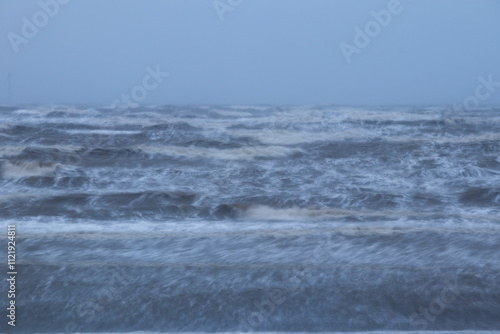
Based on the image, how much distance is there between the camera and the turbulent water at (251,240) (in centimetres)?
359

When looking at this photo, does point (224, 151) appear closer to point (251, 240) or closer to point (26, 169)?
point (26, 169)

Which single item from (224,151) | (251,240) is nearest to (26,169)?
(224,151)

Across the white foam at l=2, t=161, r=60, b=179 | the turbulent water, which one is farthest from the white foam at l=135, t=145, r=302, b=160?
the white foam at l=2, t=161, r=60, b=179

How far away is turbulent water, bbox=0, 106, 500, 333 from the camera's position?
3.59 meters

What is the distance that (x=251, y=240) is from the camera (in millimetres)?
5250

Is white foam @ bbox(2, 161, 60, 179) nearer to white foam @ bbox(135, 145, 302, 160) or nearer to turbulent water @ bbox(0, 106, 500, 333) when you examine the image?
turbulent water @ bbox(0, 106, 500, 333)

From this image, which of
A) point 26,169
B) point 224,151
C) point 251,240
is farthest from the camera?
point 224,151

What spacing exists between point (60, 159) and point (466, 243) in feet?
26.1

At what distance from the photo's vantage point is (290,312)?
3.58m

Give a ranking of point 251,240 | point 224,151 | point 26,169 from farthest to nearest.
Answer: point 224,151 → point 26,169 → point 251,240

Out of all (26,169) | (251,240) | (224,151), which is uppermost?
(251,240)

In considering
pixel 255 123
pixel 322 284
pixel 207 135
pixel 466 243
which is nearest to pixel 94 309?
pixel 322 284

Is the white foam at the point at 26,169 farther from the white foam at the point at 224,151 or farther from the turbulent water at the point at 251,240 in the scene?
the white foam at the point at 224,151

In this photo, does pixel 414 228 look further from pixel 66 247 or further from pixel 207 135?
pixel 207 135
